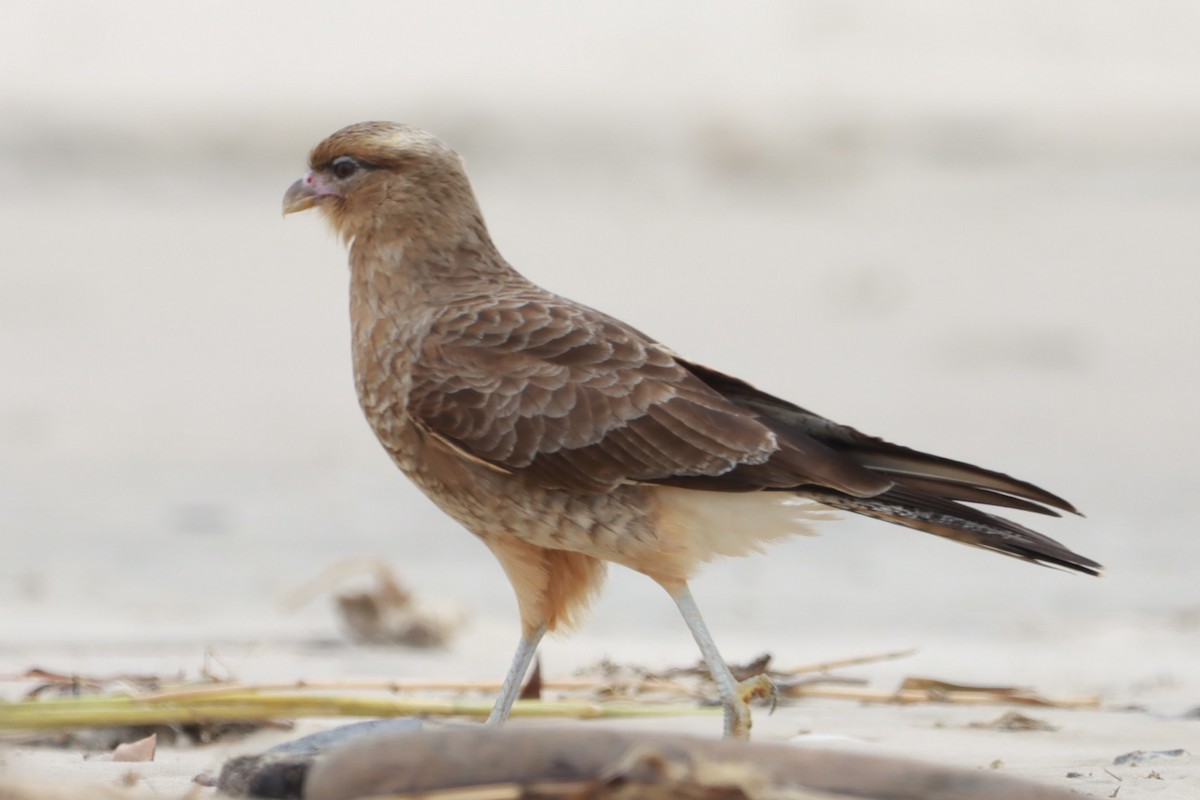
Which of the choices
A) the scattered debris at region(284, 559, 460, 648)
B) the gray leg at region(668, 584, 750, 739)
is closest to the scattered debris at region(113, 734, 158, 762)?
the gray leg at region(668, 584, 750, 739)

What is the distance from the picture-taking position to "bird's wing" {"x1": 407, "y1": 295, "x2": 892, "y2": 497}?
5.00m

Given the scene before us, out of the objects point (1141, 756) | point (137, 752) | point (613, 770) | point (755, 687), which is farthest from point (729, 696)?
point (613, 770)

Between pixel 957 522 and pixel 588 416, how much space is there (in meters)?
1.00

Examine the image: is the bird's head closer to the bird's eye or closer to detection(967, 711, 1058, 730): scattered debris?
the bird's eye

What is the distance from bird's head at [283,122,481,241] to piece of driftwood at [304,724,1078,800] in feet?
8.13

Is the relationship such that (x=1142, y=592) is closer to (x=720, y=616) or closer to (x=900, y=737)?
(x=720, y=616)

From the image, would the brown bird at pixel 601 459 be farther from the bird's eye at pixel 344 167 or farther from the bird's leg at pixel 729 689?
the bird's eye at pixel 344 167

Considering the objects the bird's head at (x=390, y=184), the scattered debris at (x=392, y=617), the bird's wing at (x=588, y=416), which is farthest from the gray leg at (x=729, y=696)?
the scattered debris at (x=392, y=617)

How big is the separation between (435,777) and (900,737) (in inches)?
94.7

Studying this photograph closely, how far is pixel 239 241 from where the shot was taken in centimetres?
1884

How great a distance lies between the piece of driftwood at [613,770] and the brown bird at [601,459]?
1563 mm

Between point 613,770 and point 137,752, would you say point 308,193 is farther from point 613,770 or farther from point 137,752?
point 613,770

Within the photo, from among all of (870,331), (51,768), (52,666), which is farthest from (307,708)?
(870,331)

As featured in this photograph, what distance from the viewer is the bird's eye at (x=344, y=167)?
18.9 ft
